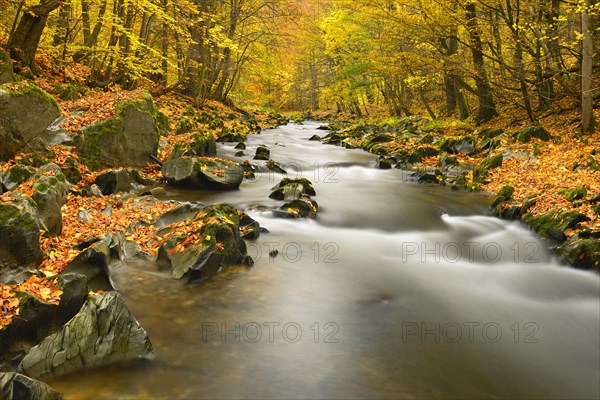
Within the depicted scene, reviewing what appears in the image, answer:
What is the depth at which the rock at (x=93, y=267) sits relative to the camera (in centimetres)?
468

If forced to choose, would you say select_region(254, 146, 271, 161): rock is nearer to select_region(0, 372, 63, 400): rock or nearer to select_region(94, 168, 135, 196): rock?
select_region(94, 168, 135, 196): rock

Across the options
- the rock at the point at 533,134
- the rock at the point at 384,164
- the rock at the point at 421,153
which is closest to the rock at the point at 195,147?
the rock at the point at 384,164

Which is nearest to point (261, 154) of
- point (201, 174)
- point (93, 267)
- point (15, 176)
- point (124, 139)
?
point (201, 174)

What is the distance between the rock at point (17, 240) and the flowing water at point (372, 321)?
104 cm

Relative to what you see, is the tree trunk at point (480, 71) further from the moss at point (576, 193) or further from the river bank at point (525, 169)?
the moss at point (576, 193)

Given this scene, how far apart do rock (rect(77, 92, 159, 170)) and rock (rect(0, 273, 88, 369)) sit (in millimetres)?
6111

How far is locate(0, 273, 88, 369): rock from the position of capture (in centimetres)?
337

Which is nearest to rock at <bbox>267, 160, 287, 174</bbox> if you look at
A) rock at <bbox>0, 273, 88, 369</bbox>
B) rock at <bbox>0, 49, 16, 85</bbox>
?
rock at <bbox>0, 49, 16, 85</bbox>

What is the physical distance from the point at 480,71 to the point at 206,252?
1297 centimetres

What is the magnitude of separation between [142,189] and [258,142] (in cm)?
1018

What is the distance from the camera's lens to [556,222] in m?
6.99

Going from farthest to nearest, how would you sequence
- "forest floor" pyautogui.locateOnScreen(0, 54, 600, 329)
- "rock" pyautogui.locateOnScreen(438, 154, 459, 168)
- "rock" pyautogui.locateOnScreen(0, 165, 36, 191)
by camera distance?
"rock" pyautogui.locateOnScreen(438, 154, 459, 168)
"rock" pyautogui.locateOnScreen(0, 165, 36, 191)
"forest floor" pyautogui.locateOnScreen(0, 54, 600, 329)

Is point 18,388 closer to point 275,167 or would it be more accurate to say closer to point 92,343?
point 92,343

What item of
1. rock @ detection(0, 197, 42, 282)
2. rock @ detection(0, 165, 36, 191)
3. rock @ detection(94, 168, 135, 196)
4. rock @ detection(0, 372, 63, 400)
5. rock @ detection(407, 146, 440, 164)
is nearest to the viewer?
rock @ detection(0, 372, 63, 400)
